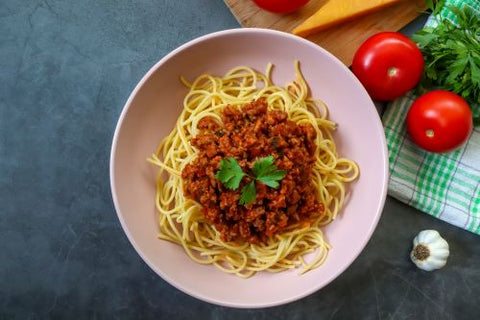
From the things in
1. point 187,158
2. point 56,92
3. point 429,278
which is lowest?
point 429,278

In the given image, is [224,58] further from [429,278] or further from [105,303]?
[429,278]

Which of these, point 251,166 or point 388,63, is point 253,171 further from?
point 388,63

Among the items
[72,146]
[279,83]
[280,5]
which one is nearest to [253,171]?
[279,83]

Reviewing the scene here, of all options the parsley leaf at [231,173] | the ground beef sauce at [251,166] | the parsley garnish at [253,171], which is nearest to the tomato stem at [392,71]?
the ground beef sauce at [251,166]

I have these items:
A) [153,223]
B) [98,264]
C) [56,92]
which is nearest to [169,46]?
[56,92]

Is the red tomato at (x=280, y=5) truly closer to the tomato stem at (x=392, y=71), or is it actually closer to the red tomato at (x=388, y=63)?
the red tomato at (x=388, y=63)
